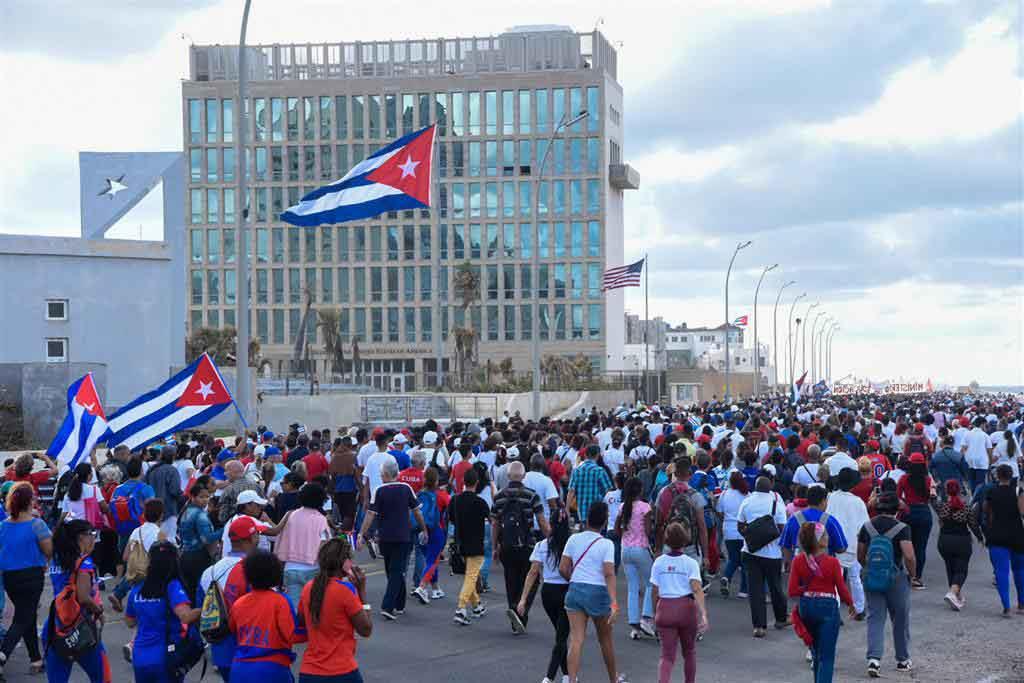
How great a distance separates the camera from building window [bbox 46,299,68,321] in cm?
4019

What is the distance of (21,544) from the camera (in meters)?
10.4

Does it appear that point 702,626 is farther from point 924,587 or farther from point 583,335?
point 583,335

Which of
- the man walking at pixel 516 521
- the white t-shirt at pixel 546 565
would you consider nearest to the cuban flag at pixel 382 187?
the man walking at pixel 516 521

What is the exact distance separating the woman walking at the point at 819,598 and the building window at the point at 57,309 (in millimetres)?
34820

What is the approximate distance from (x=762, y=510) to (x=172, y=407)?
25.7 feet

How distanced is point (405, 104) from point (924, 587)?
3278 inches

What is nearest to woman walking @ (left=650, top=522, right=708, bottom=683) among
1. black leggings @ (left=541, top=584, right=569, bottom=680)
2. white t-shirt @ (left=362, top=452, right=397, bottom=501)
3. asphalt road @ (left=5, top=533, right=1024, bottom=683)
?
black leggings @ (left=541, top=584, right=569, bottom=680)

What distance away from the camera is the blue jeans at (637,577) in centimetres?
1226

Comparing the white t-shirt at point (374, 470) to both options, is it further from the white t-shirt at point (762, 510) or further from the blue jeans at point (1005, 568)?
the blue jeans at point (1005, 568)

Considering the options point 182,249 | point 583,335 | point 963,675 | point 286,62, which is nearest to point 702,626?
point 963,675

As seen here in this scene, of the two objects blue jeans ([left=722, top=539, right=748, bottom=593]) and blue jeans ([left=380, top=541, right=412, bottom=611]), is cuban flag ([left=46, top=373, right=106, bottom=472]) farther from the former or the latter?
blue jeans ([left=722, top=539, right=748, bottom=593])

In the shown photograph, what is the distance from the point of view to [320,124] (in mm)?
95688

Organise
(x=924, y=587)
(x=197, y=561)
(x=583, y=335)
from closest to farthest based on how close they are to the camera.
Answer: (x=197, y=561), (x=924, y=587), (x=583, y=335)

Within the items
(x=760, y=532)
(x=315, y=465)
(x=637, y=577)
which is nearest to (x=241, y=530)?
(x=637, y=577)
